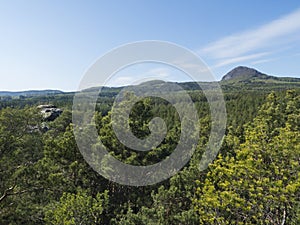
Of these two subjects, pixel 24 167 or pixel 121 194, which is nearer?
pixel 24 167

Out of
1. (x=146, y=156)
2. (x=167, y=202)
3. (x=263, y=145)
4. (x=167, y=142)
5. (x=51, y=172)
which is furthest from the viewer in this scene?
(x=167, y=142)

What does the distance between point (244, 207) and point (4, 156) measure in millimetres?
13618

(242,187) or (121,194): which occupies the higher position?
(242,187)

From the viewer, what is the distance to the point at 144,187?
780 inches

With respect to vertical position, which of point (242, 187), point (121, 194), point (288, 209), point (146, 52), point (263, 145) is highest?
point (146, 52)

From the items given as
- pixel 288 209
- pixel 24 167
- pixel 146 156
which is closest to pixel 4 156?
pixel 24 167

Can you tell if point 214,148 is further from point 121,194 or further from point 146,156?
point 121,194

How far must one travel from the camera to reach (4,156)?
16812 mm

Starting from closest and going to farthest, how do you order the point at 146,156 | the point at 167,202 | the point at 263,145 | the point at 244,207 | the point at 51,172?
the point at 244,207
the point at 263,145
the point at 167,202
the point at 51,172
the point at 146,156

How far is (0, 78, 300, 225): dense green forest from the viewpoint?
1146cm

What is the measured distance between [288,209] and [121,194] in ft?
37.7

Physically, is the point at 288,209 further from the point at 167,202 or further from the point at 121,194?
the point at 121,194

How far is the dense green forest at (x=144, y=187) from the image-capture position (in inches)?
451

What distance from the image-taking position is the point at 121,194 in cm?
1998
